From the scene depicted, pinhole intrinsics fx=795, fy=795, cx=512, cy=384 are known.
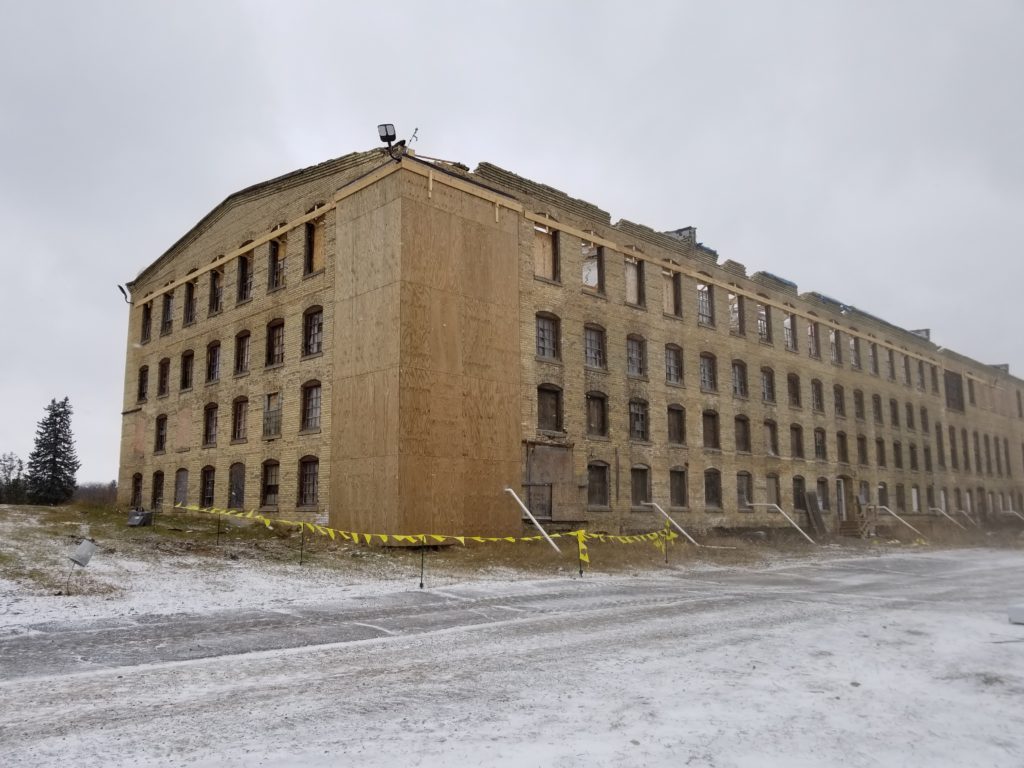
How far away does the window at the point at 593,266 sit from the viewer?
91.5 feet

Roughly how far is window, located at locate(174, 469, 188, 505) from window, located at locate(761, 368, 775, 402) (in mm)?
24072

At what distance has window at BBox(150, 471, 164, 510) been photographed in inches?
1230

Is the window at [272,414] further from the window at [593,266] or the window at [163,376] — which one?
the window at [593,266]

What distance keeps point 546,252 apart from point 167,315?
696 inches

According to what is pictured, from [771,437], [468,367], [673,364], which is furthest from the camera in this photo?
[771,437]

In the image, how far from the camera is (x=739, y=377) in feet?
111

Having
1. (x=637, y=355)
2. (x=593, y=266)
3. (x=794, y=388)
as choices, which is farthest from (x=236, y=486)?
(x=794, y=388)

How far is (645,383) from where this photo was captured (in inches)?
1137

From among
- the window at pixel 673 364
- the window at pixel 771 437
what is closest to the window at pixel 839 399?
the window at pixel 771 437

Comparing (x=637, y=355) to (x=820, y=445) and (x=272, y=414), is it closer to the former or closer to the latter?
(x=272, y=414)

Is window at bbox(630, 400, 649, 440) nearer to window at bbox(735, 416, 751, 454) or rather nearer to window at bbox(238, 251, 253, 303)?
window at bbox(735, 416, 751, 454)

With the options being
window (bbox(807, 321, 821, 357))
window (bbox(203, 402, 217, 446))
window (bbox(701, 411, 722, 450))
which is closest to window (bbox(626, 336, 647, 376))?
window (bbox(701, 411, 722, 450))

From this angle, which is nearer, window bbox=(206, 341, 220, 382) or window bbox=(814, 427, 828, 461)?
window bbox=(206, 341, 220, 382)

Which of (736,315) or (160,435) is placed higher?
(736,315)
